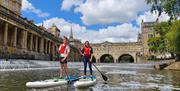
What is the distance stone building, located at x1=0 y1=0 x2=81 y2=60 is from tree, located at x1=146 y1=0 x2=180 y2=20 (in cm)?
2779

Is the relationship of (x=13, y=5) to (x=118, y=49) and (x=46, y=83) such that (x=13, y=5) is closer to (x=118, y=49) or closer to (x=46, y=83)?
(x=46, y=83)

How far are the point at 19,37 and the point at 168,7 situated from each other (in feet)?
178

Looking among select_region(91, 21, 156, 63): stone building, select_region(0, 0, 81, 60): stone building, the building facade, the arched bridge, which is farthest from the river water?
the arched bridge

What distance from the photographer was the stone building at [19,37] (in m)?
56.3

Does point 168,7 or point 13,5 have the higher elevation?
point 13,5

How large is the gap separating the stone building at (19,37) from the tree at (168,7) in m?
27.8

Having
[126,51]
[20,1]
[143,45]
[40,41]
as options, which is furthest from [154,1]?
[126,51]

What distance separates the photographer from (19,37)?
7088cm

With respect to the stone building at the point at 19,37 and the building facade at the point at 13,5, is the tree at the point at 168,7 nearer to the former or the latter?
the stone building at the point at 19,37

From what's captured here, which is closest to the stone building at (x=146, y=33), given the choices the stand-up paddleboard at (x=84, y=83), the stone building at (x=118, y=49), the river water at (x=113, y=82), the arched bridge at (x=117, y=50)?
the stone building at (x=118, y=49)

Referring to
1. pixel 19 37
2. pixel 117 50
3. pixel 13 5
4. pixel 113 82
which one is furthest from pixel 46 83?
pixel 117 50

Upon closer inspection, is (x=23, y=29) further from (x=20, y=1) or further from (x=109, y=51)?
(x=109, y=51)

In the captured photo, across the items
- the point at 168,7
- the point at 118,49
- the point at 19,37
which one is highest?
the point at 118,49

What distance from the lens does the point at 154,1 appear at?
22344 millimetres
